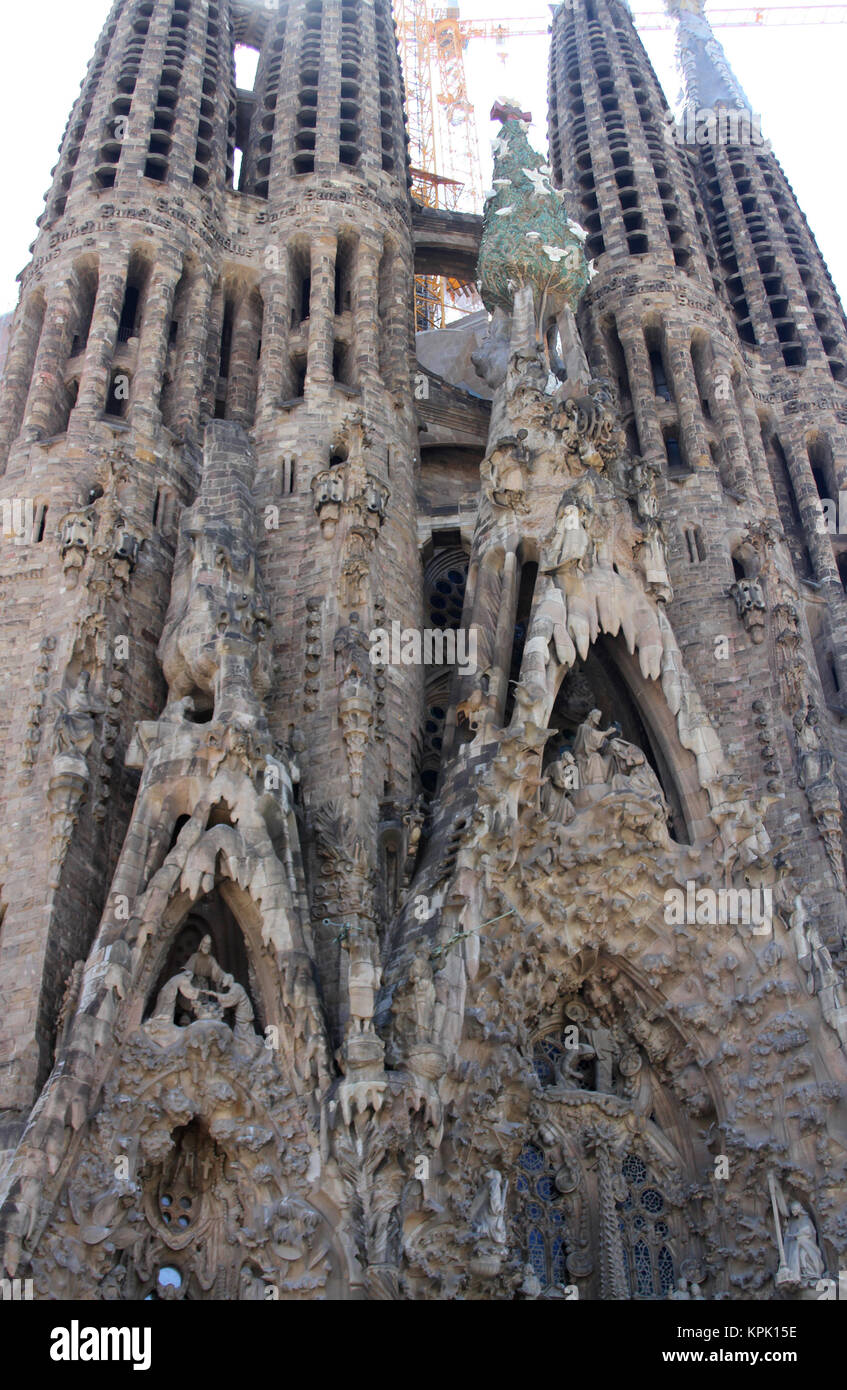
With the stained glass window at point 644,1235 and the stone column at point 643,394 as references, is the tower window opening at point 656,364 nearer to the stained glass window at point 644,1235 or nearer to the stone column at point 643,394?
the stone column at point 643,394

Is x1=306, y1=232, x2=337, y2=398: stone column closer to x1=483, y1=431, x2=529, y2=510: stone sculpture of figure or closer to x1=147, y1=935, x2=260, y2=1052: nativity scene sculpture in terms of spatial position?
x1=483, y1=431, x2=529, y2=510: stone sculpture of figure

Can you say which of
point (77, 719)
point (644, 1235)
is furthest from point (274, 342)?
point (644, 1235)

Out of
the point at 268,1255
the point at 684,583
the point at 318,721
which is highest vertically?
the point at 684,583

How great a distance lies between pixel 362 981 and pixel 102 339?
36.8ft

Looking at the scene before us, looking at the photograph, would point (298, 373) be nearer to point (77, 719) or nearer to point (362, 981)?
point (77, 719)

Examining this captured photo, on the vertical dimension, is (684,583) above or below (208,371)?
below

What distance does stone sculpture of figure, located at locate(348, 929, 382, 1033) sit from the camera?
14.5 m

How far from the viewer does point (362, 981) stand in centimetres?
1456

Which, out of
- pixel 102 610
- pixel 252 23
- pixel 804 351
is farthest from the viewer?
pixel 252 23

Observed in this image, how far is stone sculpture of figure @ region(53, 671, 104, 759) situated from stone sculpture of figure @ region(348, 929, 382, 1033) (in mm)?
3928

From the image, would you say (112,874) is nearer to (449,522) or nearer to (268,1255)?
(268,1255)
